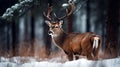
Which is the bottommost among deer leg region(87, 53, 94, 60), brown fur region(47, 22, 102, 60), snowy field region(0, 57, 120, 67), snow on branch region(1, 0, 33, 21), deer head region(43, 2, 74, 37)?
snowy field region(0, 57, 120, 67)

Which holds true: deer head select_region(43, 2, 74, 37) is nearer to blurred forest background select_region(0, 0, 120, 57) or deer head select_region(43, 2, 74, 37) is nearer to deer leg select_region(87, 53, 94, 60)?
blurred forest background select_region(0, 0, 120, 57)

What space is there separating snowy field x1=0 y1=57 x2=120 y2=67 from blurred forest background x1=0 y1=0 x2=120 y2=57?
2.6 inches

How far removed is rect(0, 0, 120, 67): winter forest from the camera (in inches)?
181

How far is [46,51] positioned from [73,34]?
39 centimetres

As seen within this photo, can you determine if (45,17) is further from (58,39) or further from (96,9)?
(96,9)

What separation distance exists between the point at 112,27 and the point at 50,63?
2.77ft

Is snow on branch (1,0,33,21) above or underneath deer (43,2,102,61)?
above

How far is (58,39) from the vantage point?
191 inches

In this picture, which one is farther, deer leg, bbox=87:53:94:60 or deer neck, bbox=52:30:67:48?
deer neck, bbox=52:30:67:48

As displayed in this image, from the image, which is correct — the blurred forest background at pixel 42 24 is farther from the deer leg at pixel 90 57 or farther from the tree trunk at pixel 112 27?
the deer leg at pixel 90 57

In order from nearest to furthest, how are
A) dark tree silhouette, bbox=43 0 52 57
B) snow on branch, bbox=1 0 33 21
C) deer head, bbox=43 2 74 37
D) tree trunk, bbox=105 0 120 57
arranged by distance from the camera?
tree trunk, bbox=105 0 120 57
deer head, bbox=43 2 74 37
dark tree silhouette, bbox=43 0 52 57
snow on branch, bbox=1 0 33 21

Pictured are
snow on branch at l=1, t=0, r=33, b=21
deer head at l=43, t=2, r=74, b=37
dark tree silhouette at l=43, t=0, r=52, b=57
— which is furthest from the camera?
snow on branch at l=1, t=0, r=33, b=21

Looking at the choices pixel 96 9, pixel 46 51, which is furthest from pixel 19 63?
pixel 96 9

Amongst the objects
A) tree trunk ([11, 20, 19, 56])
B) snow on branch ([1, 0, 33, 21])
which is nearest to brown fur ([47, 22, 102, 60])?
snow on branch ([1, 0, 33, 21])
